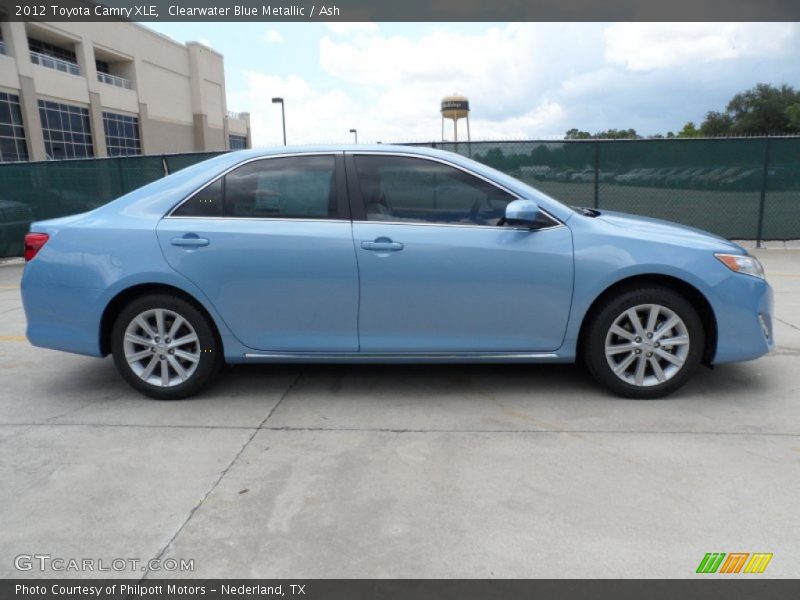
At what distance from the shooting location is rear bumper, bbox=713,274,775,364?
Answer: 396 centimetres

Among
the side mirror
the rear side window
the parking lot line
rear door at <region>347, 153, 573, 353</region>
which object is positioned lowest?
the parking lot line

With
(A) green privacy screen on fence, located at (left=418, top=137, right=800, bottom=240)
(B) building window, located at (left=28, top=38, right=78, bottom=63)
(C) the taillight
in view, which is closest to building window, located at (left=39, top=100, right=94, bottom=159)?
(B) building window, located at (left=28, top=38, right=78, bottom=63)

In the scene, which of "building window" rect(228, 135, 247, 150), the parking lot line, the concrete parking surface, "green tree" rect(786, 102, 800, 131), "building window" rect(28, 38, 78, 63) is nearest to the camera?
the concrete parking surface

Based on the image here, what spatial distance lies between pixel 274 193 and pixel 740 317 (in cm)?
314

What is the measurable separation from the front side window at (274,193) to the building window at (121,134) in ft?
152

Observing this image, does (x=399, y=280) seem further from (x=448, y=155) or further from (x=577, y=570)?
(x=577, y=570)

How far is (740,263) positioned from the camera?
4027 millimetres

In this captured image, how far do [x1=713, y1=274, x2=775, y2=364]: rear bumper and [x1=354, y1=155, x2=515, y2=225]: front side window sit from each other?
1483 millimetres

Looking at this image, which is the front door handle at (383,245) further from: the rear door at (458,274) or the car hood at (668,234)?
the car hood at (668,234)

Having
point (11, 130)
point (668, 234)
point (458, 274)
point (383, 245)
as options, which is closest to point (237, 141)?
point (11, 130)

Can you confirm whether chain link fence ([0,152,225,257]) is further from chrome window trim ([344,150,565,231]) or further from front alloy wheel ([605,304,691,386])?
front alloy wheel ([605,304,691,386])

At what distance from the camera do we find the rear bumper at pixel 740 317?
396 cm

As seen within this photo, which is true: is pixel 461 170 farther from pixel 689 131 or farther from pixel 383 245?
pixel 689 131

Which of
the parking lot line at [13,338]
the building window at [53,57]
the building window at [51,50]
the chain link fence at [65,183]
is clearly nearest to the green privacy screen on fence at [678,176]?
the chain link fence at [65,183]
